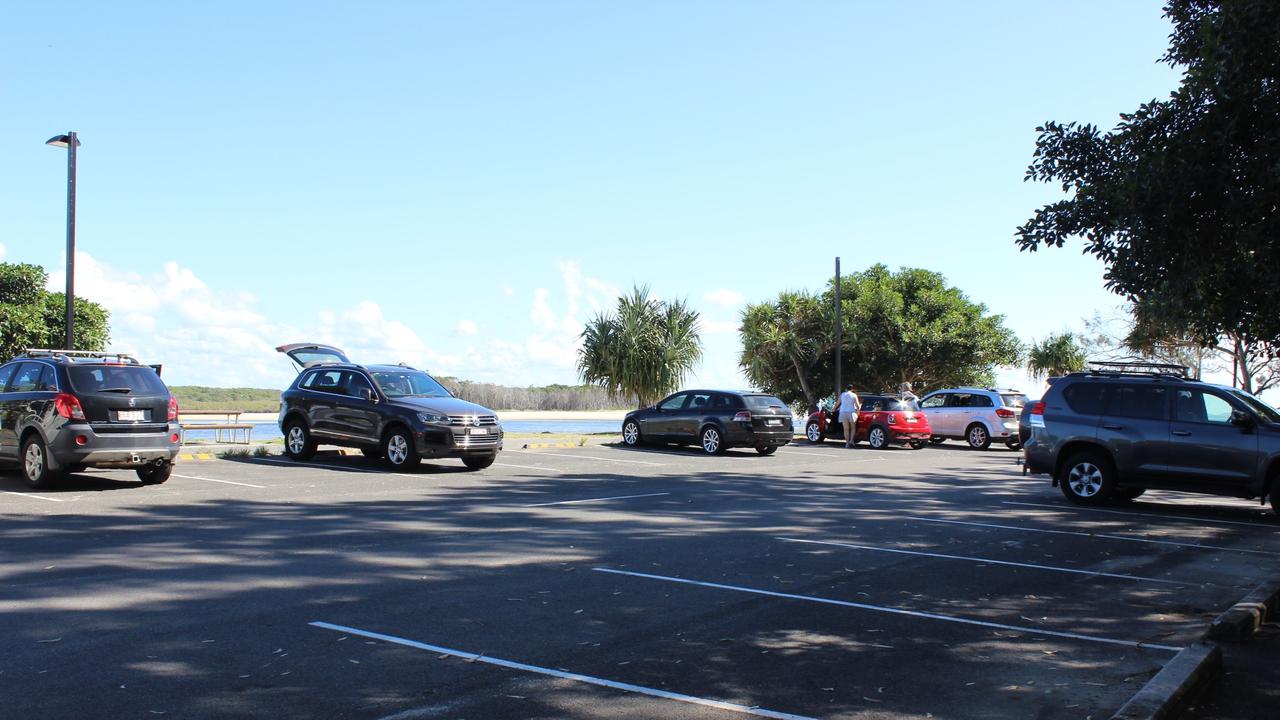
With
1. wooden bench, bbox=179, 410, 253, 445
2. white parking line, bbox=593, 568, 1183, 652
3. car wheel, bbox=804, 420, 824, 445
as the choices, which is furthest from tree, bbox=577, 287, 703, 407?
→ white parking line, bbox=593, 568, 1183, 652

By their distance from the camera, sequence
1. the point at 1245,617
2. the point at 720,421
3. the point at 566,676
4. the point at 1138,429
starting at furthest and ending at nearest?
the point at 720,421, the point at 1138,429, the point at 1245,617, the point at 566,676

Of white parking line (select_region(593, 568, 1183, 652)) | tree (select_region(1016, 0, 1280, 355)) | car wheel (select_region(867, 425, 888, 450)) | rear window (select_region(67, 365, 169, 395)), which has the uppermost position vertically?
tree (select_region(1016, 0, 1280, 355))

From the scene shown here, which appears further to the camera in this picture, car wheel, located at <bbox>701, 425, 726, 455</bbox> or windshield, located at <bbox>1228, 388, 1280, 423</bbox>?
car wheel, located at <bbox>701, 425, 726, 455</bbox>

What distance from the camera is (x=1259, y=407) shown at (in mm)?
13359

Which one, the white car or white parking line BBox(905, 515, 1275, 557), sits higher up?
the white car

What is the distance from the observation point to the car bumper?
13.5 metres

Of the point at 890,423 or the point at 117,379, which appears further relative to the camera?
the point at 890,423

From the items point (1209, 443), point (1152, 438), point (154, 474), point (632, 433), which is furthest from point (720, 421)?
point (154, 474)

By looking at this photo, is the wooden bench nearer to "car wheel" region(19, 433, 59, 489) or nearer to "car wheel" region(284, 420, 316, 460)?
"car wheel" region(284, 420, 316, 460)

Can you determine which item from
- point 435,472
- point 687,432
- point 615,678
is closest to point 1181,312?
point 615,678

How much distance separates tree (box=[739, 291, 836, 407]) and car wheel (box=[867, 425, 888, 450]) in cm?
1248

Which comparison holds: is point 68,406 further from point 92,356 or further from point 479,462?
point 479,462

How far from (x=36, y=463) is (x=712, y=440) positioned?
14.5m

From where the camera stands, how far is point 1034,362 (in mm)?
54656
